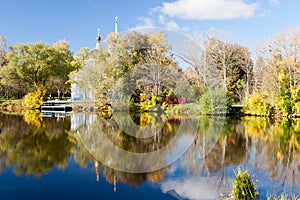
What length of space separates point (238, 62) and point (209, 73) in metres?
4.35

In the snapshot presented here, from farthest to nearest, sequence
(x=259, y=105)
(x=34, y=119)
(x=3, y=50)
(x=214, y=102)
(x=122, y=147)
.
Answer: (x=3, y=50)
(x=259, y=105)
(x=214, y=102)
(x=34, y=119)
(x=122, y=147)

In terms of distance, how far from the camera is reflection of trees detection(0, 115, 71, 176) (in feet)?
20.3

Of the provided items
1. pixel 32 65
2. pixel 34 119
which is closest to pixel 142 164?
pixel 34 119

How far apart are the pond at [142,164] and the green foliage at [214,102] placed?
8223mm

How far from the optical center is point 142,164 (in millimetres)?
6379

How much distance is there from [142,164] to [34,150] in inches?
131

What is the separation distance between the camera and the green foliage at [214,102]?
60.5ft

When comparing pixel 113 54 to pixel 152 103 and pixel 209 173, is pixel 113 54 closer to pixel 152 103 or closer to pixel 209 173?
pixel 152 103

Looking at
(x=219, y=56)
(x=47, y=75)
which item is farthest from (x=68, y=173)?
(x=47, y=75)

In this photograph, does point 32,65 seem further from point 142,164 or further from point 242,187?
point 242,187

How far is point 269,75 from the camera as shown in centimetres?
1973

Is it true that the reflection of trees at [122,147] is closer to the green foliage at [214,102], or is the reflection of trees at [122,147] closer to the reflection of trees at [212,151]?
the reflection of trees at [212,151]

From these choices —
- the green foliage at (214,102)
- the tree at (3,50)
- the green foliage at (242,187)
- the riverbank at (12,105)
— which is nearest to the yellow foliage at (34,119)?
the riverbank at (12,105)

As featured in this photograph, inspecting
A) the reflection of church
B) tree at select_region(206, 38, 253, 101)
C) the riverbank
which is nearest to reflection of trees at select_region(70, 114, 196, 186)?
the reflection of church
